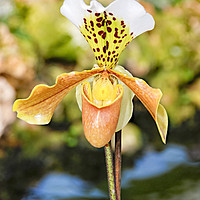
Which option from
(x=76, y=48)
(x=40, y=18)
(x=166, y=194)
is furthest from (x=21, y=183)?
(x=40, y=18)

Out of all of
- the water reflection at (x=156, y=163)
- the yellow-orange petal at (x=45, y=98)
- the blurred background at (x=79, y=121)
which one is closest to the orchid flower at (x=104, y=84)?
the yellow-orange petal at (x=45, y=98)

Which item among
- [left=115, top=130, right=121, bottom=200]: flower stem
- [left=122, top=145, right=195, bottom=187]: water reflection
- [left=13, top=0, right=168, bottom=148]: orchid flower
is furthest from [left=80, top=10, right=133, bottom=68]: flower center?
[left=122, top=145, right=195, bottom=187]: water reflection

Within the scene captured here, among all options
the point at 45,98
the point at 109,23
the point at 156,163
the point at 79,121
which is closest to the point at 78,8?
the point at 109,23

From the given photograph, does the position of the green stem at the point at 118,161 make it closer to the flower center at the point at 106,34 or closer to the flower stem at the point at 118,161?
the flower stem at the point at 118,161

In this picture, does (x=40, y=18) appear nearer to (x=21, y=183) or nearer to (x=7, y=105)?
(x=7, y=105)

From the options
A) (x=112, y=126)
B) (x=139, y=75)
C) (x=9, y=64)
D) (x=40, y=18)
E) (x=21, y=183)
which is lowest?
(x=112, y=126)

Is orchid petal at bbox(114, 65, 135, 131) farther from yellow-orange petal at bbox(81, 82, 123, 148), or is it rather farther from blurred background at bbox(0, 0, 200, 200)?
blurred background at bbox(0, 0, 200, 200)
